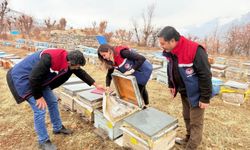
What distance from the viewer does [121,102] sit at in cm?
338

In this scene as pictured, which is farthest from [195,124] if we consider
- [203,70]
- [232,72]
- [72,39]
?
[72,39]

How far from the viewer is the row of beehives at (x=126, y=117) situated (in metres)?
2.36

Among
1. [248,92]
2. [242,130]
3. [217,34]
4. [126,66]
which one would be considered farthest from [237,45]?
[126,66]

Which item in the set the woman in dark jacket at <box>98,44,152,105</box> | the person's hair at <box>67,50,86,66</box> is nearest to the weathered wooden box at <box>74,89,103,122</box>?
the woman in dark jacket at <box>98,44,152,105</box>

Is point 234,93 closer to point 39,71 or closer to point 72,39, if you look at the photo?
point 39,71

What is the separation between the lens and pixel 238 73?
315 inches

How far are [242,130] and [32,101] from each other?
13.1ft

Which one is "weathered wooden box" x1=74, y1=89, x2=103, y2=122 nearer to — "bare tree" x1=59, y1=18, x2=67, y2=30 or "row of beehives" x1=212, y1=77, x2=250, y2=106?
"row of beehives" x1=212, y1=77, x2=250, y2=106

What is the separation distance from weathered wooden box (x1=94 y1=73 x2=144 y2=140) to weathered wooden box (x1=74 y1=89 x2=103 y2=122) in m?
0.16

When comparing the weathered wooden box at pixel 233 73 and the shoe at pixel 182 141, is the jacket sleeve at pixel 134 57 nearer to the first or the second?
the shoe at pixel 182 141

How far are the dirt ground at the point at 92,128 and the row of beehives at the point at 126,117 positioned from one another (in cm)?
21

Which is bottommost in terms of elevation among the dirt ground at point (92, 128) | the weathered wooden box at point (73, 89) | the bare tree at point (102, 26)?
the dirt ground at point (92, 128)

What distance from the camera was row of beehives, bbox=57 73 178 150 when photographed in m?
2.36

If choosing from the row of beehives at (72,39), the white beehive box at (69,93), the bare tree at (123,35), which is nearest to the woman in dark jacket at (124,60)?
the white beehive box at (69,93)
